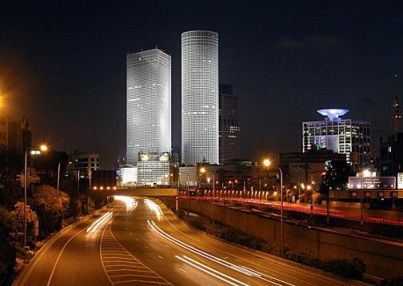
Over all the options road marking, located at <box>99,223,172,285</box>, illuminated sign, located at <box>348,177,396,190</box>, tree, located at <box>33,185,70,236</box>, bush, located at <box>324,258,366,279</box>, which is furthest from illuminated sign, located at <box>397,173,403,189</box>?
bush, located at <box>324,258,366,279</box>

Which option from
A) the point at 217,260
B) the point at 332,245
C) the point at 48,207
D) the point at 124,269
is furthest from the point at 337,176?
the point at 124,269

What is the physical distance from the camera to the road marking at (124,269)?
39500 mm

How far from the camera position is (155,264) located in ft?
160

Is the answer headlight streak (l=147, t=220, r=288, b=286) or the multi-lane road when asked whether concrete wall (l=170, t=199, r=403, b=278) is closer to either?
the multi-lane road

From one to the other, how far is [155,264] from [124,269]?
398cm

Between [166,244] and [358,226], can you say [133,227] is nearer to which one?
[166,244]

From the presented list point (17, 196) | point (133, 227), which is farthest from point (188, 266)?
point (133, 227)

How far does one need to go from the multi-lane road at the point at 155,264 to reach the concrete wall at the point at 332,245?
11.1 ft

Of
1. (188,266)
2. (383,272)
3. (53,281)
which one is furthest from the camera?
(188,266)

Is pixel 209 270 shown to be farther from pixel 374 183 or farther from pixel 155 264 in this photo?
pixel 374 183

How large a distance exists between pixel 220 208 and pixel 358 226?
39857 mm

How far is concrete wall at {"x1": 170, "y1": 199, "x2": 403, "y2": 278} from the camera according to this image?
136ft

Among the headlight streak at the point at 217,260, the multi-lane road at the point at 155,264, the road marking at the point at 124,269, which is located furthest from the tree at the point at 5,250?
the headlight streak at the point at 217,260

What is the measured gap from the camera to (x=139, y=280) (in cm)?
3950
